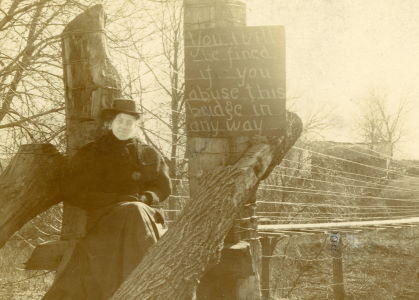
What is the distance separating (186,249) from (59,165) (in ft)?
4.96

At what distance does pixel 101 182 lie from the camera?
493 centimetres

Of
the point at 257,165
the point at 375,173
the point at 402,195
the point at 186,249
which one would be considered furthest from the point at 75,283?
the point at 375,173

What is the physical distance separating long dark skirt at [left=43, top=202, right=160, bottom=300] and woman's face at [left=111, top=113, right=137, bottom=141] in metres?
0.65

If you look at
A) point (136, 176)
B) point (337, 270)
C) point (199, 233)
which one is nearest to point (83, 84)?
point (136, 176)

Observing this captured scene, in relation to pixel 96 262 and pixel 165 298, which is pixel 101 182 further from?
pixel 165 298

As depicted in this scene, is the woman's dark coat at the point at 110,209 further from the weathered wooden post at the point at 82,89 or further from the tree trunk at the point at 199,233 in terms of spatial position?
the tree trunk at the point at 199,233

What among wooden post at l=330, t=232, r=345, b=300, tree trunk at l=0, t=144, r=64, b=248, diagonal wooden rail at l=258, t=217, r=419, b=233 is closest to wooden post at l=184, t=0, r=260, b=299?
tree trunk at l=0, t=144, r=64, b=248

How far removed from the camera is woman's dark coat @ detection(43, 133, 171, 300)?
452cm

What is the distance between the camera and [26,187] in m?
4.71

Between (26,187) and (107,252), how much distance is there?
2.68ft

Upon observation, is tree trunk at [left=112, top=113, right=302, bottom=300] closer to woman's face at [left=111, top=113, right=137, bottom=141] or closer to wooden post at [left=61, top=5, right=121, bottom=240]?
woman's face at [left=111, top=113, right=137, bottom=141]

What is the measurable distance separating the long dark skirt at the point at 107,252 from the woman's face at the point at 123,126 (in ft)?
2.14

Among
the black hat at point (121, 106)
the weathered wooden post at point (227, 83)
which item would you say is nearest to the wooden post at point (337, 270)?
the weathered wooden post at point (227, 83)

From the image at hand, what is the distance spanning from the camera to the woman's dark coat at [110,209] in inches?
178
